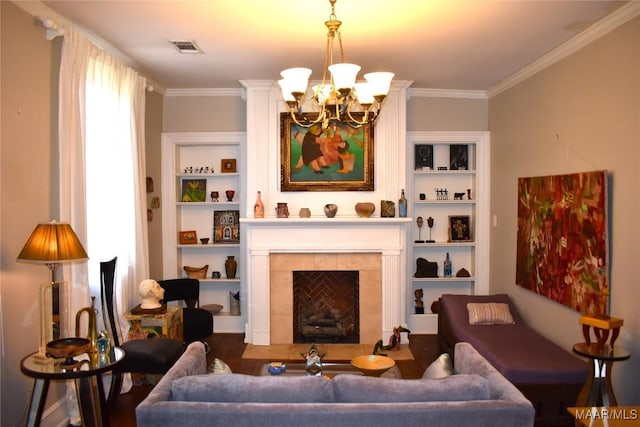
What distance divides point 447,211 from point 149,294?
3606mm

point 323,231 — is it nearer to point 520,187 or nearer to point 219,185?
point 219,185

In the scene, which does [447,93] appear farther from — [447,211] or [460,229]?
[460,229]

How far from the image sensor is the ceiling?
134 inches

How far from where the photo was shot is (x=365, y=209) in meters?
5.62

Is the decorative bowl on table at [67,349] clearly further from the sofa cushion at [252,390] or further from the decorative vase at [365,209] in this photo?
the decorative vase at [365,209]

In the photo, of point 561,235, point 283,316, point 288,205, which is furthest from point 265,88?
point 561,235

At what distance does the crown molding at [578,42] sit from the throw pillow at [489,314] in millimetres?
2240

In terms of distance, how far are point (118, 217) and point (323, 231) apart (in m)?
2.11

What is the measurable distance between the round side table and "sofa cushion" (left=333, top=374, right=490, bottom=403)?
1197 mm

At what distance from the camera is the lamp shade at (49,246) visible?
9.59 ft

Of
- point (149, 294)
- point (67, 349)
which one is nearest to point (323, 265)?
point (149, 294)

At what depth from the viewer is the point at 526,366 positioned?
3777 mm

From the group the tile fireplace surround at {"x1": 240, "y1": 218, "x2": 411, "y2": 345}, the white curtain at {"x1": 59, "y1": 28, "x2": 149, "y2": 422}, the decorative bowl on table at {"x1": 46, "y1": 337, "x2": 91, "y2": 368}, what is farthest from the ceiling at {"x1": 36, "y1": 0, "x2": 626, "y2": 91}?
the decorative bowl on table at {"x1": 46, "y1": 337, "x2": 91, "y2": 368}

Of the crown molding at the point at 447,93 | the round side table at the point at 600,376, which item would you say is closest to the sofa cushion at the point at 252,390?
the round side table at the point at 600,376
